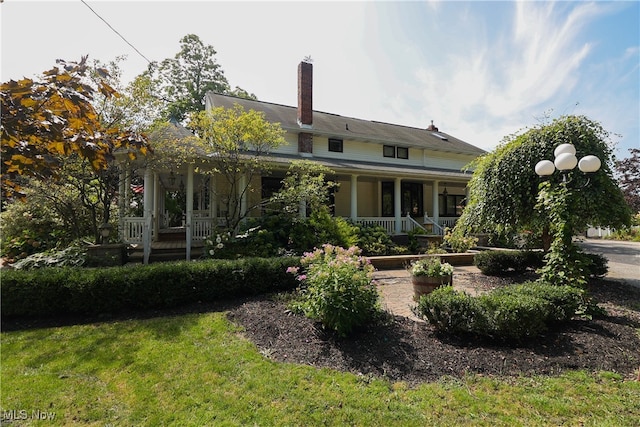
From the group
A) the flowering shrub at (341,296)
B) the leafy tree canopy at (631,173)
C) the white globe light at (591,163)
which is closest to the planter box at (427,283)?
the flowering shrub at (341,296)

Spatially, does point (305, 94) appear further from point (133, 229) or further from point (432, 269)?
point (432, 269)

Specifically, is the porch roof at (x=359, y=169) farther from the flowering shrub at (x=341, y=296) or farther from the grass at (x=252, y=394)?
the grass at (x=252, y=394)

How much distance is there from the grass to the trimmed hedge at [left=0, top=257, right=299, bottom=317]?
122cm

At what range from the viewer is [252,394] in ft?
9.64

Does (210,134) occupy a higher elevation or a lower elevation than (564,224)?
higher

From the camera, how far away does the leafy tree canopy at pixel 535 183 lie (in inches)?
270

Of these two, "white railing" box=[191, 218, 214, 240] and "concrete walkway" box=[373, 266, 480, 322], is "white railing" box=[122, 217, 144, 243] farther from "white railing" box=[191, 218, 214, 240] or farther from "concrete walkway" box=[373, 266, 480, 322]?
"concrete walkway" box=[373, 266, 480, 322]

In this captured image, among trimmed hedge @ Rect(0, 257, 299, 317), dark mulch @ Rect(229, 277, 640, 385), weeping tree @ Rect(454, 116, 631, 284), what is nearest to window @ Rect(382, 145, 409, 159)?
weeping tree @ Rect(454, 116, 631, 284)

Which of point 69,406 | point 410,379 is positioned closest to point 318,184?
point 410,379

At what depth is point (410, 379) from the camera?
3266 millimetres

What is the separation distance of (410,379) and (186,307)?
4306mm

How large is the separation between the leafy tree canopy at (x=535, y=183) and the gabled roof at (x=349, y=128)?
325 inches

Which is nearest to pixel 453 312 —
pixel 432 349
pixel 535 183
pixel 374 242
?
pixel 432 349

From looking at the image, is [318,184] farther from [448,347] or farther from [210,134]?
[448,347]
